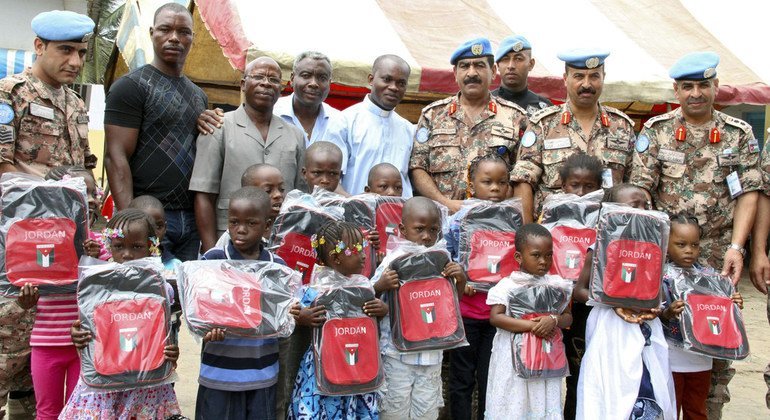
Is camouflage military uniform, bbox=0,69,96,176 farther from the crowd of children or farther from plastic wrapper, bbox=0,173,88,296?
plastic wrapper, bbox=0,173,88,296

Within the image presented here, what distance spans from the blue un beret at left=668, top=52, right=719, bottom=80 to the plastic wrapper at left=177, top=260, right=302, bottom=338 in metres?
2.69

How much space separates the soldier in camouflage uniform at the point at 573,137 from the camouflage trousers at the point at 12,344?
9.43 feet

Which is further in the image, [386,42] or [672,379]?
[386,42]

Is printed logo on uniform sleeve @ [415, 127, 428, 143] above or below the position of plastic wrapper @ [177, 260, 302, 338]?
above

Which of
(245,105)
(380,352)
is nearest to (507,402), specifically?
(380,352)

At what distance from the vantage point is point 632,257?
147 inches

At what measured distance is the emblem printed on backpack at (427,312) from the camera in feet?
12.2

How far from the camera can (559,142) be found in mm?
4477

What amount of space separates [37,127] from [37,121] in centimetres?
3

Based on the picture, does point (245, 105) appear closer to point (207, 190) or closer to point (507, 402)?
point (207, 190)

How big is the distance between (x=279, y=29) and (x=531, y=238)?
16.8 feet

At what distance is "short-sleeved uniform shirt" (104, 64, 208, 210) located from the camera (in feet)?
13.9

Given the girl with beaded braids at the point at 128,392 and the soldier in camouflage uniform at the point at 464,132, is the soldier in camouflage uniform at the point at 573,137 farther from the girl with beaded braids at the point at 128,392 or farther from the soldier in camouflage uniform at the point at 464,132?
the girl with beaded braids at the point at 128,392

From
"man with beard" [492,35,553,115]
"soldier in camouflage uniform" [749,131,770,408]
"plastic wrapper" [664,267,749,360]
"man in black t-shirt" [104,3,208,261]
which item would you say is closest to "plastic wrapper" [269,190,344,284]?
"man in black t-shirt" [104,3,208,261]
